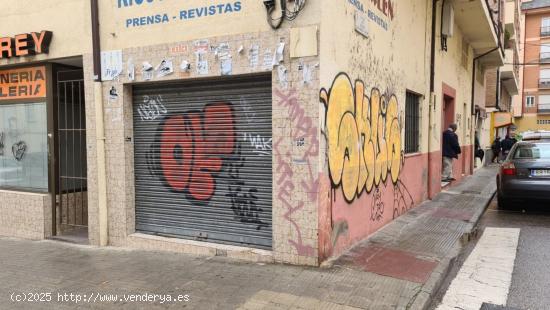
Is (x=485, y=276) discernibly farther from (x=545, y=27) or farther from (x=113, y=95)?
(x=545, y=27)

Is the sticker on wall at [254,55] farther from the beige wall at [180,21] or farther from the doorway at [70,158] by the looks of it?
the doorway at [70,158]

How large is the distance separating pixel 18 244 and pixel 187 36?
4518mm

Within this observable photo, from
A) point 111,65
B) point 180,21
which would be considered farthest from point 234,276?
point 111,65

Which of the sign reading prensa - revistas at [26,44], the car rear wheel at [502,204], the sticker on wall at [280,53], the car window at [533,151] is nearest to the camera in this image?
the sticker on wall at [280,53]

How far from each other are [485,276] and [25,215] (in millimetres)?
7298

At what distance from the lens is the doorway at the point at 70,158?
737cm

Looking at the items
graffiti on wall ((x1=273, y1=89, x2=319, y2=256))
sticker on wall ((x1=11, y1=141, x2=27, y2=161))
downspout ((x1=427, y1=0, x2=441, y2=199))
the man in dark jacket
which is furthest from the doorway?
the man in dark jacket

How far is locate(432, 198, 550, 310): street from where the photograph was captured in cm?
444

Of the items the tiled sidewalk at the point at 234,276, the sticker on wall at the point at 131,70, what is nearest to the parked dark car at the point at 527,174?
the tiled sidewalk at the point at 234,276

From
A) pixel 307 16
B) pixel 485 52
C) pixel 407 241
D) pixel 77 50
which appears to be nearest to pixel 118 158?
pixel 77 50

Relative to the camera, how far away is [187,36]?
225 inches

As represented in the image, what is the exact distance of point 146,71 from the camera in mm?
6070

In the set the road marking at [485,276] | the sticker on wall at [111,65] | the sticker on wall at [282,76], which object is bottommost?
the road marking at [485,276]

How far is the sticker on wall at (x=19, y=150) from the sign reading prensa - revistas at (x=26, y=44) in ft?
5.07
